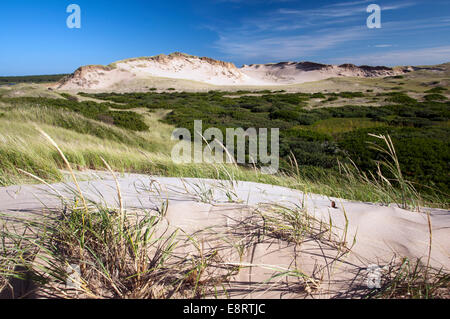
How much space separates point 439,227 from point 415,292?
97cm

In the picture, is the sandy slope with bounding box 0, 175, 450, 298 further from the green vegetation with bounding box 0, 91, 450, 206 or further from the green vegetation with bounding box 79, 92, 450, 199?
the green vegetation with bounding box 79, 92, 450, 199

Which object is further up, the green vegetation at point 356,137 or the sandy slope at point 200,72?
the sandy slope at point 200,72

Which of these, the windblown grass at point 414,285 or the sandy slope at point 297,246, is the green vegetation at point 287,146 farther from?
the windblown grass at point 414,285

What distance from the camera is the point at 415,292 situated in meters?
1.23

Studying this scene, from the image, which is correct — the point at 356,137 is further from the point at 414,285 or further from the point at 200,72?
the point at 200,72

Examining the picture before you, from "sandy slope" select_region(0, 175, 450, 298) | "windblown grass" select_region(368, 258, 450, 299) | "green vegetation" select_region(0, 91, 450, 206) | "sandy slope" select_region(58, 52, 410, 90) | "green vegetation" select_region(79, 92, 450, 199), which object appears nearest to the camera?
"windblown grass" select_region(368, 258, 450, 299)

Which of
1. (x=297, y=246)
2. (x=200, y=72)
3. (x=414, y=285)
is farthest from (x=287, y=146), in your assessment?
(x=200, y=72)

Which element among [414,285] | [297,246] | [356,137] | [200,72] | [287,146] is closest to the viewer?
[414,285]

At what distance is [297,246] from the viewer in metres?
1.65

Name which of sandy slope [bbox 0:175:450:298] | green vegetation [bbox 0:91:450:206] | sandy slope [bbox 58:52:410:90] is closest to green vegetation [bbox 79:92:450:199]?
green vegetation [bbox 0:91:450:206]

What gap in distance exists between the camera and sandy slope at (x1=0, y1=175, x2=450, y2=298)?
53.7 inches

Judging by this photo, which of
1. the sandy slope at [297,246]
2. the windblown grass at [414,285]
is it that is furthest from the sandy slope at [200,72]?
the windblown grass at [414,285]

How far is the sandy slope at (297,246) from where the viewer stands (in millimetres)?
1364
